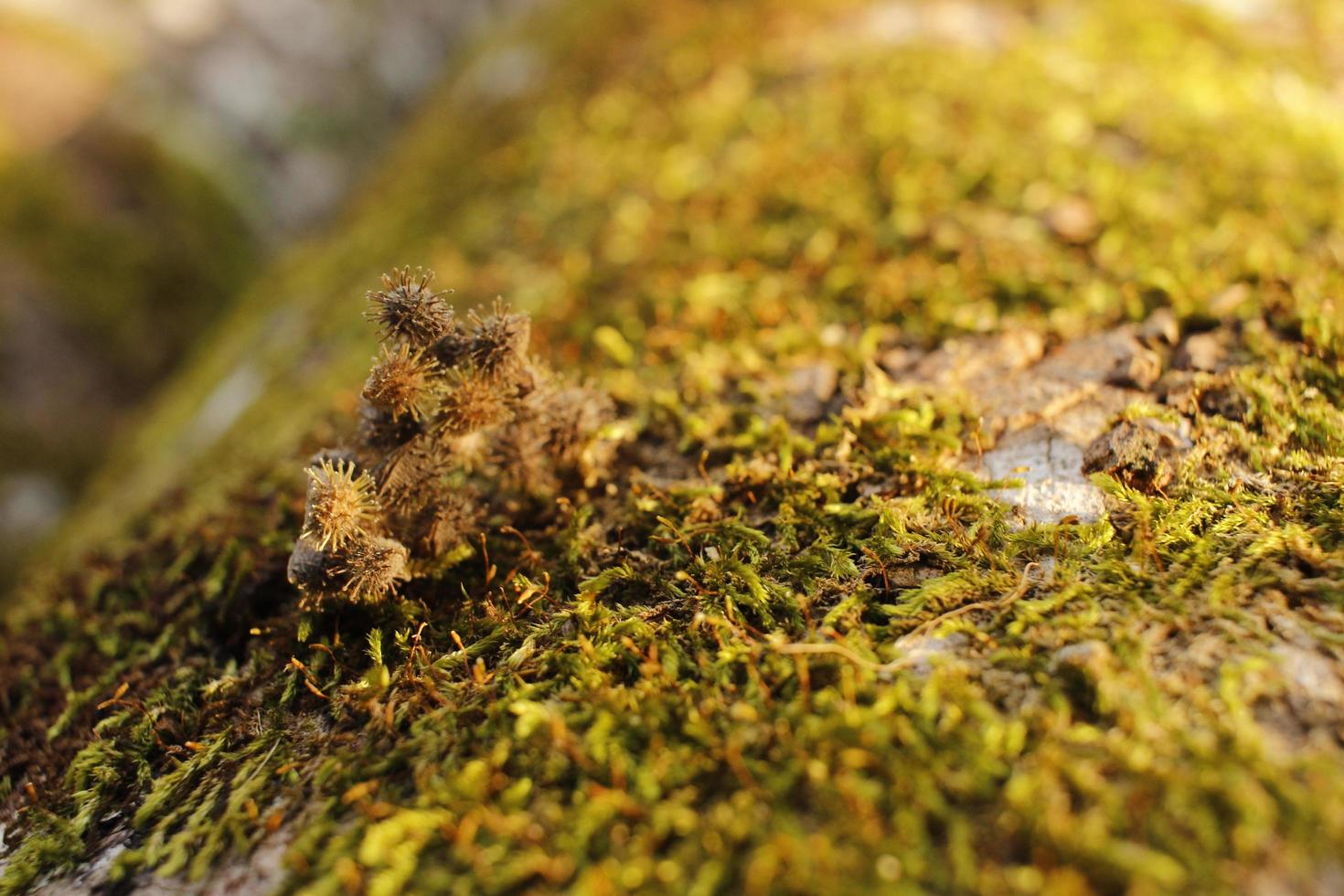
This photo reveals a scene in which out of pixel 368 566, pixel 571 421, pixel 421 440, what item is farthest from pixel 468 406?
pixel 368 566

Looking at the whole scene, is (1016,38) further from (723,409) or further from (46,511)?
(46,511)

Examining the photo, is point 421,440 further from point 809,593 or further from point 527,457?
point 809,593

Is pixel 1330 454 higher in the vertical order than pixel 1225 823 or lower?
higher

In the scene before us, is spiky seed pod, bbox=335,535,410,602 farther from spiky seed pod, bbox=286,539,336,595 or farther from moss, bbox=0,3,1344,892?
moss, bbox=0,3,1344,892

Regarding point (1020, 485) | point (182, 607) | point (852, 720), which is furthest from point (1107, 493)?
point (182, 607)

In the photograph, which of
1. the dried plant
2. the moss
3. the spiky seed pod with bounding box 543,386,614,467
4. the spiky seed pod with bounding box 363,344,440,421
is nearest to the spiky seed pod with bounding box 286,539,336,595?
the dried plant
